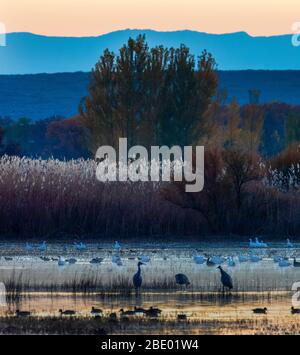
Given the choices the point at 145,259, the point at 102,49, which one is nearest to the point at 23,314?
the point at 145,259

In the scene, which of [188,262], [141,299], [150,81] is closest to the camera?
[141,299]

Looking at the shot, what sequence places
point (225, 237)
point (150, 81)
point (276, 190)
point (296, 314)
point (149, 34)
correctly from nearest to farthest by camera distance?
point (296, 314) → point (225, 237) → point (276, 190) → point (150, 81) → point (149, 34)

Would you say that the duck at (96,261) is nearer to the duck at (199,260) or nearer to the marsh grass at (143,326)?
the duck at (199,260)

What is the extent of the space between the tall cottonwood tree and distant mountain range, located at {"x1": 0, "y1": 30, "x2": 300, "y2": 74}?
377ft

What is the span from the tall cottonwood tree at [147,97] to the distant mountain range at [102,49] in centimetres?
11492

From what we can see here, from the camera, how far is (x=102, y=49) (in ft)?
551

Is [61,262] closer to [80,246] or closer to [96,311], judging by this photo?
[80,246]

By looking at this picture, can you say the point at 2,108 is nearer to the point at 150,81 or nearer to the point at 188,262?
the point at 150,81

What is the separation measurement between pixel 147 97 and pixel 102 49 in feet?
398

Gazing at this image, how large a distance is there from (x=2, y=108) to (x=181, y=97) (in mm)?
115413

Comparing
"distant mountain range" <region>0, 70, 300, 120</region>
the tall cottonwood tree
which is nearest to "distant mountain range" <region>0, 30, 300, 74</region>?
"distant mountain range" <region>0, 70, 300, 120</region>

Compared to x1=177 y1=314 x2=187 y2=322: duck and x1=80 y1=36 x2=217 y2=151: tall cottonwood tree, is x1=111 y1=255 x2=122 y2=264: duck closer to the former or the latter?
x1=177 y1=314 x2=187 y2=322: duck

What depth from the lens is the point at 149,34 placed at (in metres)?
155

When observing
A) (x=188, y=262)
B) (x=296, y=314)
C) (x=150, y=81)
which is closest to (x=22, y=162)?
(x=188, y=262)
